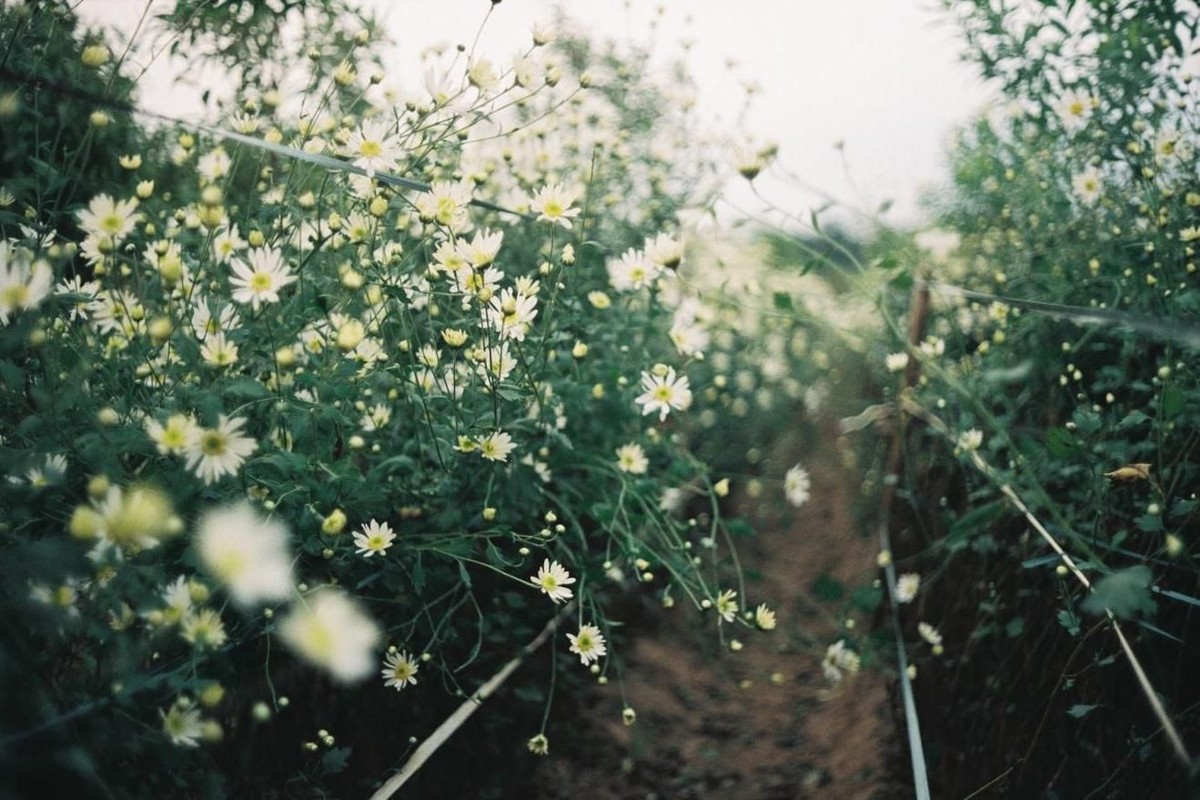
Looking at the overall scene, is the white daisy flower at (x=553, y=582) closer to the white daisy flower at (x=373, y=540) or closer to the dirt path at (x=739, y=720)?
the white daisy flower at (x=373, y=540)

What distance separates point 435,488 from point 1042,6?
1840 mm

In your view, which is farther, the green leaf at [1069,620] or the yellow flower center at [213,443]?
the green leaf at [1069,620]

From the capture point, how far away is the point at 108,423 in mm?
1022

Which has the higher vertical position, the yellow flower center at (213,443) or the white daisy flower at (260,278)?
the white daisy flower at (260,278)

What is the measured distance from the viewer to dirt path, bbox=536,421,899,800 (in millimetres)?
2072

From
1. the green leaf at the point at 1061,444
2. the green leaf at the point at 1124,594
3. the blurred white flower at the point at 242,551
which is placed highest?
the green leaf at the point at 1061,444

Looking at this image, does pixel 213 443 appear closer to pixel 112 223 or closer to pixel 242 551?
pixel 242 551

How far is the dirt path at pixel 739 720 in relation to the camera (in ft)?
6.80

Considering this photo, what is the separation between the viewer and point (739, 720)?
8.02 ft

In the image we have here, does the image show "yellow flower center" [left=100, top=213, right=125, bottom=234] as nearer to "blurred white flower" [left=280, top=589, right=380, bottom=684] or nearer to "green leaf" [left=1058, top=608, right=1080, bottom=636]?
"blurred white flower" [left=280, top=589, right=380, bottom=684]

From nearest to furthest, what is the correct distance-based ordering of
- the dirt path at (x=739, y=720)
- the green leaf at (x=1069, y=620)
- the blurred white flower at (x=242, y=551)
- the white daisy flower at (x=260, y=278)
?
the blurred white flower at (x=242, y=551) < the white daisy flower at (x=260, y=278) < the green leaf at (x=1069, y=620) < the dirt path at (x=739, y=720)

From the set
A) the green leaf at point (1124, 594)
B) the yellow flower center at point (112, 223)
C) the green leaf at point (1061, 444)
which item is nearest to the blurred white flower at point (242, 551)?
the yellow flower center at point (112, 223)

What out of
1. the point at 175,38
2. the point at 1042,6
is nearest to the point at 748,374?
the point at 1042,6

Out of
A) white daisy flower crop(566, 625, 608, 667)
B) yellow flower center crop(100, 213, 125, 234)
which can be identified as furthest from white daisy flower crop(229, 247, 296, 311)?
white daisy flower crop(566, 625, 608, 667)
